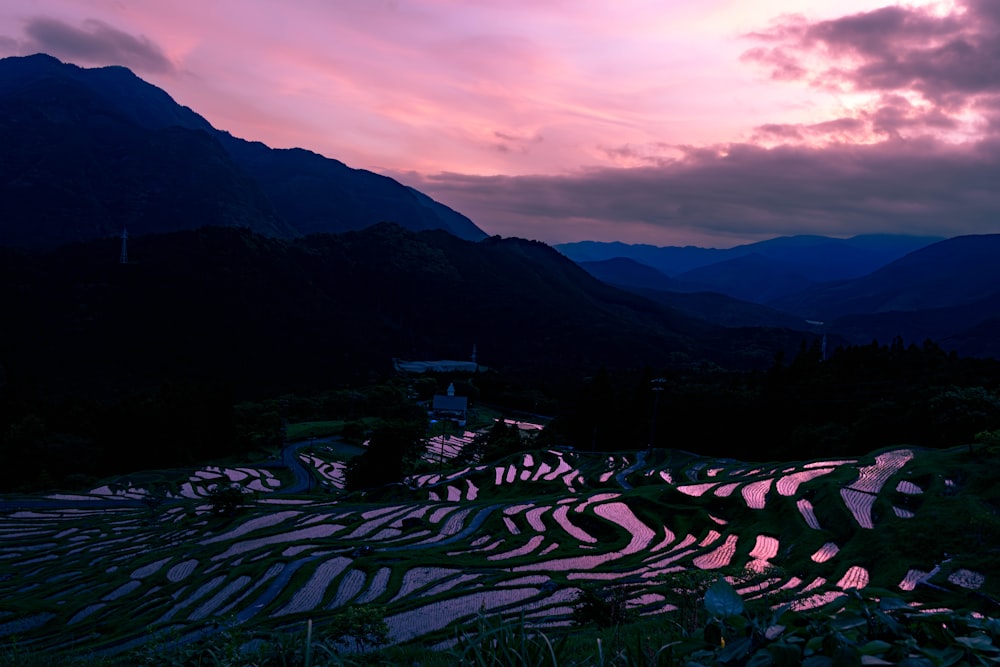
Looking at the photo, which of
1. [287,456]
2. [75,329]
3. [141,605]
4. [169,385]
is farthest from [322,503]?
[75,329]

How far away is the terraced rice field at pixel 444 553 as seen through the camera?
91.4ft

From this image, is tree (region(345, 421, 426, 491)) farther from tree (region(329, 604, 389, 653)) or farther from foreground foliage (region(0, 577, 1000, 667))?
foreground foliage (region(0, 577, 1000, 667))

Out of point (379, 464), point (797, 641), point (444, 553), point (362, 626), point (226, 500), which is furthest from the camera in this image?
point (379, 464)

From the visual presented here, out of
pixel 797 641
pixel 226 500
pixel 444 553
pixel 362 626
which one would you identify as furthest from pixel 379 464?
pixel 797 641

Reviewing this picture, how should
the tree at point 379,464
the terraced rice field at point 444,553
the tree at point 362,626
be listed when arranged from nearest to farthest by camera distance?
the tree at point 362,626, the terraced rice field at point 444,553, the tree at point 379,464

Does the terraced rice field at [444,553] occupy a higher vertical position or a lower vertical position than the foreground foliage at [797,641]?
lower

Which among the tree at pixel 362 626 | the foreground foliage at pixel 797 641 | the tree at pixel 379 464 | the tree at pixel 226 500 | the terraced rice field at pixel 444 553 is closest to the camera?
the foreground foliage at pixel 797 641

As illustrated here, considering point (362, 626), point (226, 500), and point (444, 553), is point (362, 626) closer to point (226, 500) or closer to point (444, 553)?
point (444, 553)

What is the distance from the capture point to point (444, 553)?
38156mm

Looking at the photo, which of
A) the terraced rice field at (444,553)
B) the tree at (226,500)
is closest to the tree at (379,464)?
the terraced rice field at (444,553)

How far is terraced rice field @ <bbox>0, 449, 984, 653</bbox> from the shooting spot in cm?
2786

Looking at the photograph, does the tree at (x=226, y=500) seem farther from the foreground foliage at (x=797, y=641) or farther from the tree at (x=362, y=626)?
the foreground foliage at (x=797, y=641)

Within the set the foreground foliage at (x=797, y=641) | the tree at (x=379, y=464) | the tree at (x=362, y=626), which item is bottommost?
the tree at (x=379, y=464)

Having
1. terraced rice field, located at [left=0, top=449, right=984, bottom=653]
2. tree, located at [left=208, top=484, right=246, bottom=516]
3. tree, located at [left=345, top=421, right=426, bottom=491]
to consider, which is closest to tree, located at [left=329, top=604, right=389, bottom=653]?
terraced rice field, located at [left=0, top=449, right=984, bottom=653]
